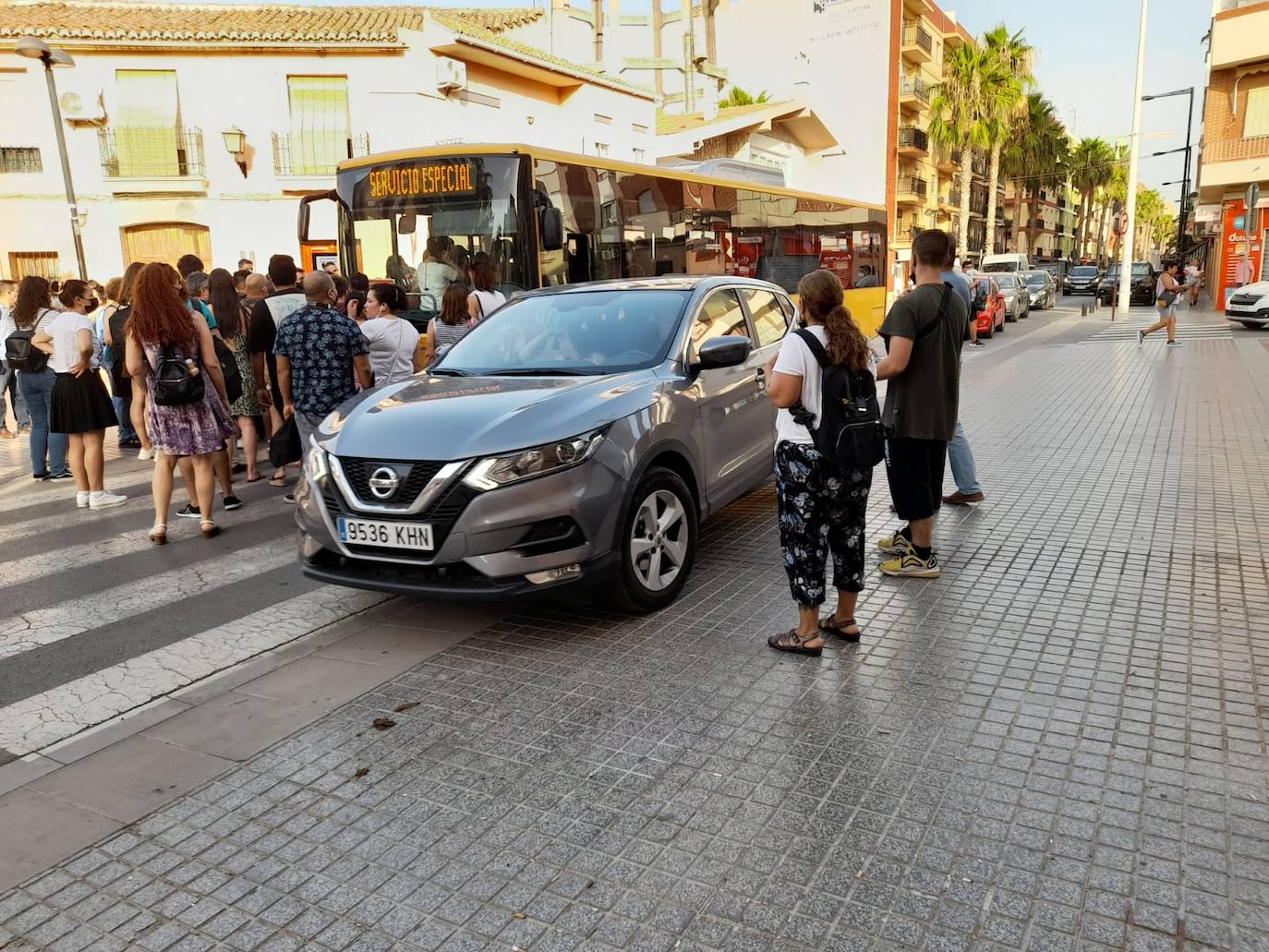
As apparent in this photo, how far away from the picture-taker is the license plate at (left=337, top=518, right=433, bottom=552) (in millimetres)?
4277

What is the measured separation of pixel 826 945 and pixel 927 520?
3255 millimetres

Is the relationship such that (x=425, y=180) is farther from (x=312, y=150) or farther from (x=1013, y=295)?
(x=1013, y=295)

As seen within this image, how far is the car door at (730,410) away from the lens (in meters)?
5.44

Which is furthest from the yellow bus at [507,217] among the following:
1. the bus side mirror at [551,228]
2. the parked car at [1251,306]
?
the parked car at [1251,306]

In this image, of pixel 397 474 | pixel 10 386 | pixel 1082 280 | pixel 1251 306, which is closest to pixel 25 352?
pixel 10 386

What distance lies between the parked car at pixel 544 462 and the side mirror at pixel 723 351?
0.04 feet

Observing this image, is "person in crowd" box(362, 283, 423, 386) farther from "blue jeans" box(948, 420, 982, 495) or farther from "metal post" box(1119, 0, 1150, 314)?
"metal post" box(1119, 0, 1150, 314)

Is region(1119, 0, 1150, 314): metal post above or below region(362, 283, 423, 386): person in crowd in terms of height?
above

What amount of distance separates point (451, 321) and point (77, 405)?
3.13 meters

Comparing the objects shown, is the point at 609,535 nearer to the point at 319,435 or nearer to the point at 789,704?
the point at 789,704

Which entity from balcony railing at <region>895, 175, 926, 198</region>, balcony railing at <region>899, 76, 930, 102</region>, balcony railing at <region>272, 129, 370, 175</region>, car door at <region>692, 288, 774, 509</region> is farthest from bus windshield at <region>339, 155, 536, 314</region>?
balcony railing at <region>899, 76, 930, 102</region>

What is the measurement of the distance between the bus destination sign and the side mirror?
6273mm

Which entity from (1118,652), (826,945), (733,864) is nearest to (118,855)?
(733,864)

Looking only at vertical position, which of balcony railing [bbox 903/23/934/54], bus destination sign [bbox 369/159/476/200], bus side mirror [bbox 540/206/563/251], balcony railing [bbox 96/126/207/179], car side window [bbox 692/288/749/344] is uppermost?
balcony railing [bbox 903/23/934/54]
